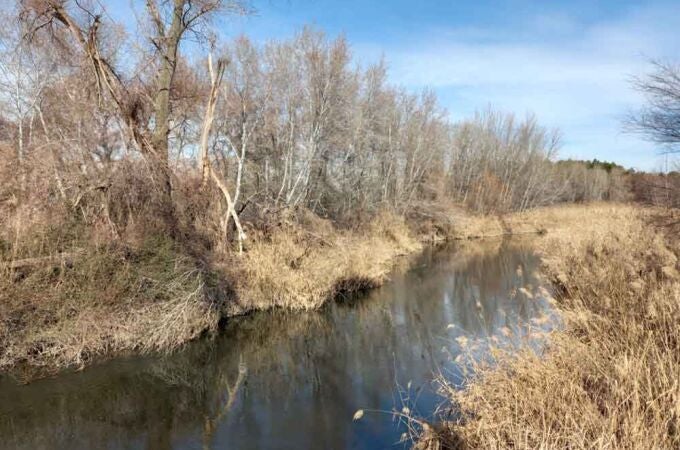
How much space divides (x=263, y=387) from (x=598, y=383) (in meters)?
4.97

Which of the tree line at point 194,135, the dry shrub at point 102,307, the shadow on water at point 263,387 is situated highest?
the tree line at point 194,135

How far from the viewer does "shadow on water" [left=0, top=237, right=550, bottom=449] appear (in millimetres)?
5863

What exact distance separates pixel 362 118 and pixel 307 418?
19.3 m

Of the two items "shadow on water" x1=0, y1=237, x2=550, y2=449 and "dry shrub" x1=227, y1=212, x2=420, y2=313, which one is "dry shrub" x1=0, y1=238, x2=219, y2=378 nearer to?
"shadow on water" x1=0, y1=237, x2=550, y2=449

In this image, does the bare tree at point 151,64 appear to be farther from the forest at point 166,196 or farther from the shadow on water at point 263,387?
the shadow on water at point 263,387

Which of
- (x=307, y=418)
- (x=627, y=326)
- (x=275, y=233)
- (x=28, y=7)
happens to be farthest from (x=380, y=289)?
(x=28, y=7)

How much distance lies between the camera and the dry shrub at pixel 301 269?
11406mm

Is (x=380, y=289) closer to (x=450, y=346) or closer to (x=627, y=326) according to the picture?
(x=450, y=346)

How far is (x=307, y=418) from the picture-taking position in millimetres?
6398

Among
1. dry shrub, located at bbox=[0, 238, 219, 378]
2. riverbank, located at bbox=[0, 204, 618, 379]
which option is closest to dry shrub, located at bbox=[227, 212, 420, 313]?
riverbank, located at bbox=[0, 204, 618, 379]

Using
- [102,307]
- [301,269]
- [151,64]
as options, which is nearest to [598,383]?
[102,307]

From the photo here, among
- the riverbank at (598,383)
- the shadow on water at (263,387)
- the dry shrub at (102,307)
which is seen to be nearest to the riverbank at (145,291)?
the dry shrub at (102,307)

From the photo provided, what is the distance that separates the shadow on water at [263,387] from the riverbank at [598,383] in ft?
2.14

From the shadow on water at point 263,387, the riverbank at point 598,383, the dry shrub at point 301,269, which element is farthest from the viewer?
the dry shrub at point 301,269
